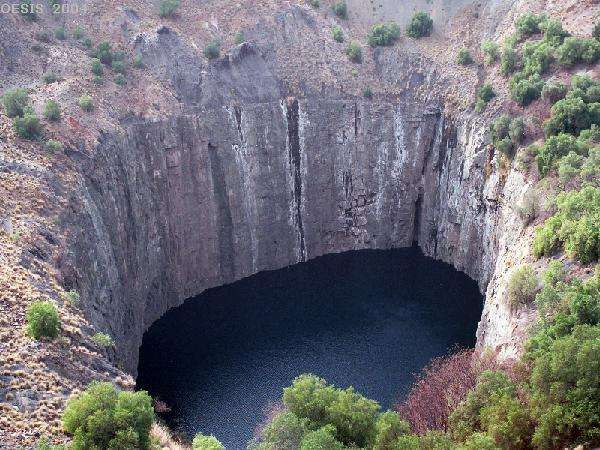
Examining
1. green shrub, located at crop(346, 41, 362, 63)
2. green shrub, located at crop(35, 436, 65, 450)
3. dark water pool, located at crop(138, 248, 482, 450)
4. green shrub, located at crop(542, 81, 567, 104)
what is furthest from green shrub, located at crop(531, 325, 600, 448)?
green shrub, located at crop(346, 41, 362, 63)

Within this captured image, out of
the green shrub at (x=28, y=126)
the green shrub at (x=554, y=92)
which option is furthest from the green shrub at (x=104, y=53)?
the green shrub at (x=554, y=92)

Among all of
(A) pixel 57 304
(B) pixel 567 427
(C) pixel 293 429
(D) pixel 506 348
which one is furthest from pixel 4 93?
(B) pixel 567 427

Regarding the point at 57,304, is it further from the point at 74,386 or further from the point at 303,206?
the point at 303,206

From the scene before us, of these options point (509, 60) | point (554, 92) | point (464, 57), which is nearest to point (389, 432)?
point (554, 92)

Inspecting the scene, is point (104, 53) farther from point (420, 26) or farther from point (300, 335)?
point (420, 26)

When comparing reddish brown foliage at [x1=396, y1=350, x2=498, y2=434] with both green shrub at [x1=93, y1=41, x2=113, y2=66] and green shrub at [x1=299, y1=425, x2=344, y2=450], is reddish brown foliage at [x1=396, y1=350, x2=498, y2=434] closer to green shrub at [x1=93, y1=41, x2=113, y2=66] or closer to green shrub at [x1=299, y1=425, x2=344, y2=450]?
green shrub at [x1=299, y1=425, x2=344, y2=450]

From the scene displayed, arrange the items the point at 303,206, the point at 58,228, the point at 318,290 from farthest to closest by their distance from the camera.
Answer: the point at 303,206, the point at 318,290, the point at 58,228
